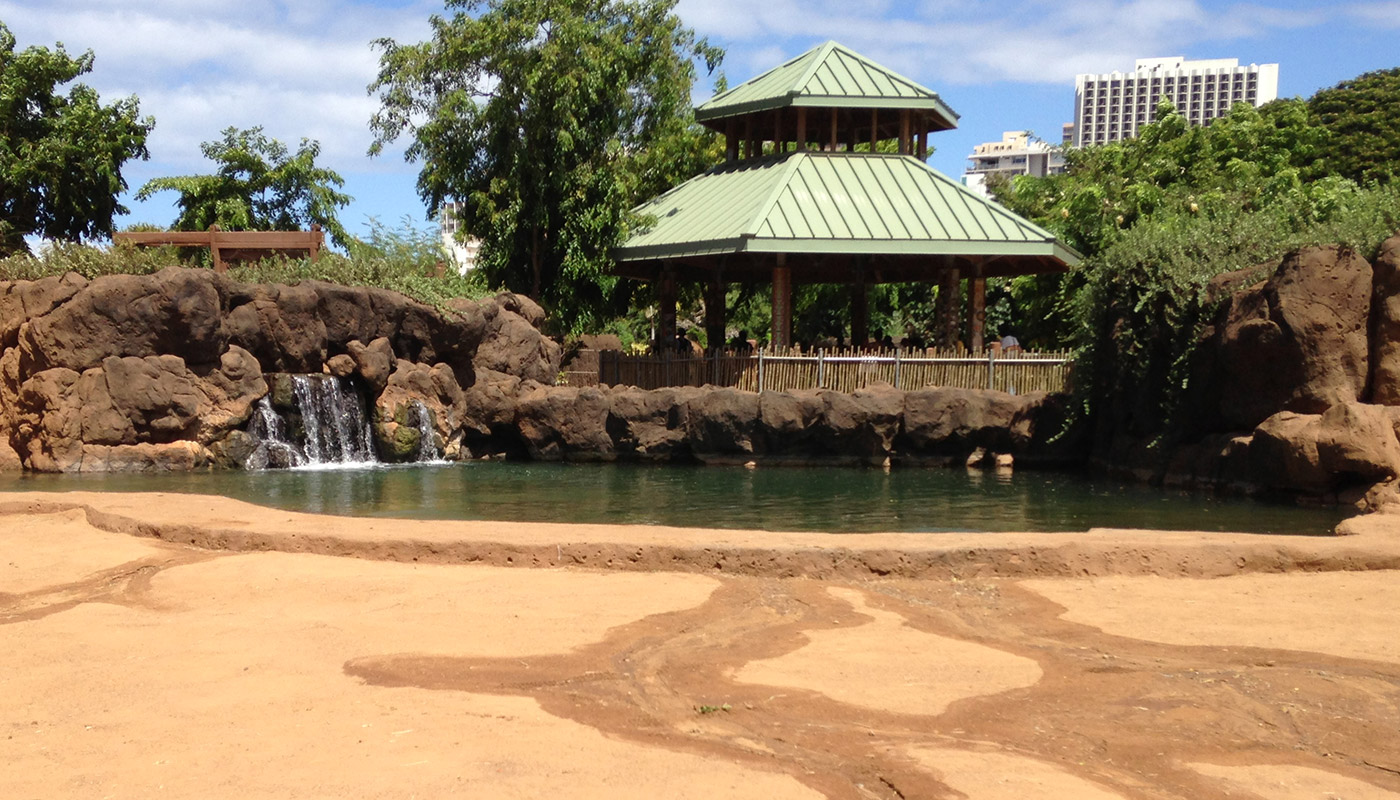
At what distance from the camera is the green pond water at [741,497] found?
1252 cm

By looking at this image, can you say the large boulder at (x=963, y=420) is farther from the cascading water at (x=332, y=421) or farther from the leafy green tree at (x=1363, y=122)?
the leafy green tree at (x=1363, y=122)

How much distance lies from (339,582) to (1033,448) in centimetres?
1548

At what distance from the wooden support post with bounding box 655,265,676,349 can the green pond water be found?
6705mm

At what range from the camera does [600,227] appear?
2445 cm

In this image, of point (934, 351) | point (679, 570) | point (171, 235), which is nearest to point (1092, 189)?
point (934, 351)

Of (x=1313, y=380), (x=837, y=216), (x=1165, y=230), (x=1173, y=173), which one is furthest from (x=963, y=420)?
(x=1173, y=173)

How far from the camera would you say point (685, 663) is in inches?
204

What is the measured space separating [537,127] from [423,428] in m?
7.46

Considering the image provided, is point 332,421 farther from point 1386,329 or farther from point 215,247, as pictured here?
point 1386,329

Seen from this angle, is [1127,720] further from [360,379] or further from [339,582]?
[360,379]

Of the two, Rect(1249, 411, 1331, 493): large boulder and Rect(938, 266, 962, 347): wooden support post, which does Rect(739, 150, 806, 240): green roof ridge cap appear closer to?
Rect(938, 266, 962, 347): wooden support post

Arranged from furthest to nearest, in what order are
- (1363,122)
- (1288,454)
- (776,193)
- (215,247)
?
(1363,122) < (776,193) < (215,247) < (1288,454)

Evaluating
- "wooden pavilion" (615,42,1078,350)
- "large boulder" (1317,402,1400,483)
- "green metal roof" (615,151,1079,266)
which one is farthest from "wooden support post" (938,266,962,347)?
"large boulder" (1317,402,1400,483)

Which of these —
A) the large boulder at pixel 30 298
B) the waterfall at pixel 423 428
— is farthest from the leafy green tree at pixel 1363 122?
the large boulder at pixel 30 298
